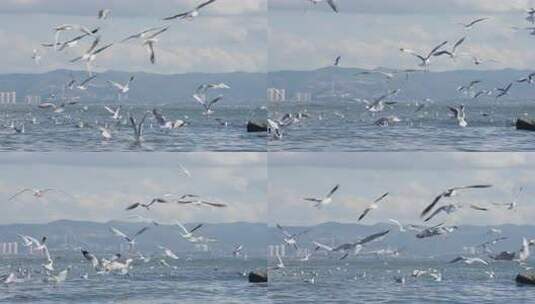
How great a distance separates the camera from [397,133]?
3052 centimetres

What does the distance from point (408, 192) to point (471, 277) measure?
15.2 m

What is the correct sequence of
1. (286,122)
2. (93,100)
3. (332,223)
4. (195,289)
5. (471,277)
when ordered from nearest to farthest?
1. (286,122)
2. (332,223)
3. (195,289)
4. (93,100)
5. (471,277)

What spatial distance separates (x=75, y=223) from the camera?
2183cm

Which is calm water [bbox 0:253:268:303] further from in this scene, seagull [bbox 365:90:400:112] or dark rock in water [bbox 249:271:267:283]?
seagull [bbox 365:90:400:112]

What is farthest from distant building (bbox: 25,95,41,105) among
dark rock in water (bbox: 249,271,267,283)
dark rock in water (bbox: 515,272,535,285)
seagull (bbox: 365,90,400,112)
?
dark rock in water (bbox: 515,272,535,285)

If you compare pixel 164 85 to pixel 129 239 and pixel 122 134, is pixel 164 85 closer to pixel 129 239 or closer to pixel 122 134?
pixel 122 134

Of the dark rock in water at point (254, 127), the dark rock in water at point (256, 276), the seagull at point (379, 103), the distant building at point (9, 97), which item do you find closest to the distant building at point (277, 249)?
the dark rock in water at point (256, 276)

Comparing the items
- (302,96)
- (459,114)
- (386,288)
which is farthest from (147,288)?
(459,114)

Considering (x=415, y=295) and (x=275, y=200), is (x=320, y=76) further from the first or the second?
(x=275, y=200)

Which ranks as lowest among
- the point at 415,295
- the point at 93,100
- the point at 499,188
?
the point at 415,295

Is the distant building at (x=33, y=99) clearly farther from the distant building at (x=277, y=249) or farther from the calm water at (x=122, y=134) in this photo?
the distant building at (x=277, y=249)

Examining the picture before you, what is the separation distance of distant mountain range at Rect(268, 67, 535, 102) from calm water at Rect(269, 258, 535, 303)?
13.4ft

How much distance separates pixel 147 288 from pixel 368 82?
19.5 metres

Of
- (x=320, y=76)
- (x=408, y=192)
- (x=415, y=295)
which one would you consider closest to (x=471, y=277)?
(x=320, y=76)
